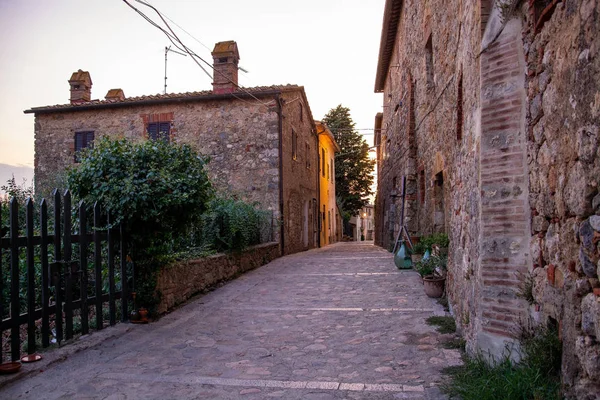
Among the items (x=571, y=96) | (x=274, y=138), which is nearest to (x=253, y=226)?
(x=274, y=138)

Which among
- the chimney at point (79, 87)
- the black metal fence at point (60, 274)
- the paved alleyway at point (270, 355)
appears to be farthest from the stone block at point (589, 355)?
the chimney at point (79, 87)

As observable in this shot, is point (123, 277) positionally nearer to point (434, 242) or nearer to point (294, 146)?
point (434, 242)

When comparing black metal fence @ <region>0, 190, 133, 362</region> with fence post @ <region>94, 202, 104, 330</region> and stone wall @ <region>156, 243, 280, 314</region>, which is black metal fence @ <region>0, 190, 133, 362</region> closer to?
fence post @ <region>94, 202, 104, 330</region>

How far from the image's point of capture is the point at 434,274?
7.02 metres

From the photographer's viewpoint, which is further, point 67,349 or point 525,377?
point 67,349

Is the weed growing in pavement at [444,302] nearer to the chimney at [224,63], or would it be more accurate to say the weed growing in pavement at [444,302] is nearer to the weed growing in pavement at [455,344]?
the weed growing in pavement at [455,344]

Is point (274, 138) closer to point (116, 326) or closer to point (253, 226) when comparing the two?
point (253, 226)

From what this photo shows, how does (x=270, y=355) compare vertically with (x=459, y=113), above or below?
below

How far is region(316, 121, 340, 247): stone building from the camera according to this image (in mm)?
23219

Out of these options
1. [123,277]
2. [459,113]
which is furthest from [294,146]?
[459,113]

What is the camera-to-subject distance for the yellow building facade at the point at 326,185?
2305 centimetres

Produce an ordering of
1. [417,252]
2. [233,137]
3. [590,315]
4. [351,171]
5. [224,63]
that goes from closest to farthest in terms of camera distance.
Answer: [590,315] → [417,252] → [233,137] → [224,63] → [351,171]

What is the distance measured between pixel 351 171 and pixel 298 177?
1904 centimetres

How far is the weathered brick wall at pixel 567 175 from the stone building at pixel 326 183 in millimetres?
18997
